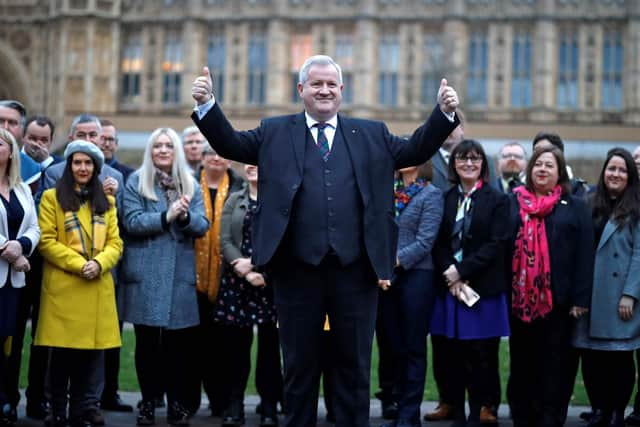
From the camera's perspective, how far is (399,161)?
14.6 feet

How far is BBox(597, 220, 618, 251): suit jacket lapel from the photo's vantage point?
6.53 meters

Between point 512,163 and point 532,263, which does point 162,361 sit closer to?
point 532,263

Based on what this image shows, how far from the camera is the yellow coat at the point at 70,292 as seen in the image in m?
5.90

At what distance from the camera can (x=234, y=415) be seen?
21.0 feet

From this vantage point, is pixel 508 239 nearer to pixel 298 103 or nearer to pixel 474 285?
pixel 474 285

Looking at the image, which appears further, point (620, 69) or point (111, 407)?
point (620, 69)

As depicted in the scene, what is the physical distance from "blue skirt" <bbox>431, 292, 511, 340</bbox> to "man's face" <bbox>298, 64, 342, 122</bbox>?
2.45 m

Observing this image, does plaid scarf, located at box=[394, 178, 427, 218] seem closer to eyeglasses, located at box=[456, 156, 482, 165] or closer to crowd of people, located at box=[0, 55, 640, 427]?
crowd of people, located at box=[0, 55, 640, 427]

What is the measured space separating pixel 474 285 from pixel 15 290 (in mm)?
3129

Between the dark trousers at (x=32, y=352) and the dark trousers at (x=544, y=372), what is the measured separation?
11.2 ft

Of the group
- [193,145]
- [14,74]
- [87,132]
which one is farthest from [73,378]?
[14,74]

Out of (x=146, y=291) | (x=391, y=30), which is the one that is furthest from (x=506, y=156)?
(x=391, y=30)

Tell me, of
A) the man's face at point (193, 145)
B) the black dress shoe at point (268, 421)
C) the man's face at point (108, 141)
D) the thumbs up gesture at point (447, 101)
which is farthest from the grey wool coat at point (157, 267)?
the thumbs up gesture at point (447, 101)

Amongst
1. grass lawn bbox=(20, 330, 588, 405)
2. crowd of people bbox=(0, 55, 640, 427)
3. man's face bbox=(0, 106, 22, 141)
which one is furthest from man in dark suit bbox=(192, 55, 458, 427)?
grass lawn bbox=(20, 330, 588, 405)
